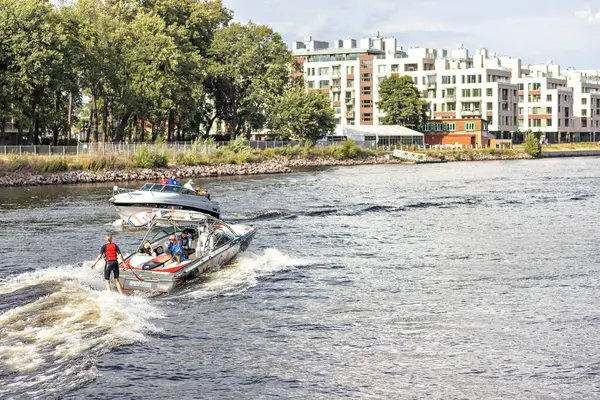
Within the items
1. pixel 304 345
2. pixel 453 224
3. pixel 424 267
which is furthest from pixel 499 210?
pixel 304 345

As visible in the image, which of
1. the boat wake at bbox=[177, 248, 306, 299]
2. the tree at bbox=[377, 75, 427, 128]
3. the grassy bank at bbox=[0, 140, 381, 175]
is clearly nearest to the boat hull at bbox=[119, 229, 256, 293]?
the boat wake at bbox=[177, 248, 306, 299]

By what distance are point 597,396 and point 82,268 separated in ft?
71.7

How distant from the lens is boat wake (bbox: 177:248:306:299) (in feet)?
108

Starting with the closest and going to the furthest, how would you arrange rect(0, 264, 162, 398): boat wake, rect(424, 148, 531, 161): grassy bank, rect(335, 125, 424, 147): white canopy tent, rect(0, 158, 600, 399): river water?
rect(0, 264, 162, 398): boat wake → rect(0, 158, 600, 399): river water → rect(335, 125, 424, 147): white canopy tent → rect(424, 148, 531, 161): grassy bank

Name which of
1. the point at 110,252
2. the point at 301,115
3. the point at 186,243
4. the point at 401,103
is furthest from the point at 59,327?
the point at 401,103

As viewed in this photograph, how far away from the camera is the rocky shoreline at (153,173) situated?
90.3m

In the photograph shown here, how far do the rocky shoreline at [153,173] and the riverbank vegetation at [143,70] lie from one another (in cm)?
893

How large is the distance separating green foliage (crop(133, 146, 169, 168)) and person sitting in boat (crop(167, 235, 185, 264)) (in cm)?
7197

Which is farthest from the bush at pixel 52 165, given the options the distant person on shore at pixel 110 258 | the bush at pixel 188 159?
the distant person on shore at pixel 110 258

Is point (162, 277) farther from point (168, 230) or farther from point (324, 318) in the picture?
point (324, 318)

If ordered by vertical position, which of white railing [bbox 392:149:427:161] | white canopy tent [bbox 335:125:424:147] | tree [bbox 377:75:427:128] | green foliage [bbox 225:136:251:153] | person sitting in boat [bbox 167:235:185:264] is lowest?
person sitting in boat [bbox 167:235:185:264]

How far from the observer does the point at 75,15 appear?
108875 millimetres

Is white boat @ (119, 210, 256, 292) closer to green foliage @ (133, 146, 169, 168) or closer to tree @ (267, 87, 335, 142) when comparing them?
green foliage @ (133, 146, 169, 168)

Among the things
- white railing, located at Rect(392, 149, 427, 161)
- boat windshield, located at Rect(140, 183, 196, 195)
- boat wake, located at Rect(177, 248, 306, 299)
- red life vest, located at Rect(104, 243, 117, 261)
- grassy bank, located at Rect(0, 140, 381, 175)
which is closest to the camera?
red life vest, located at Rect(104, 243, 117, 261)
